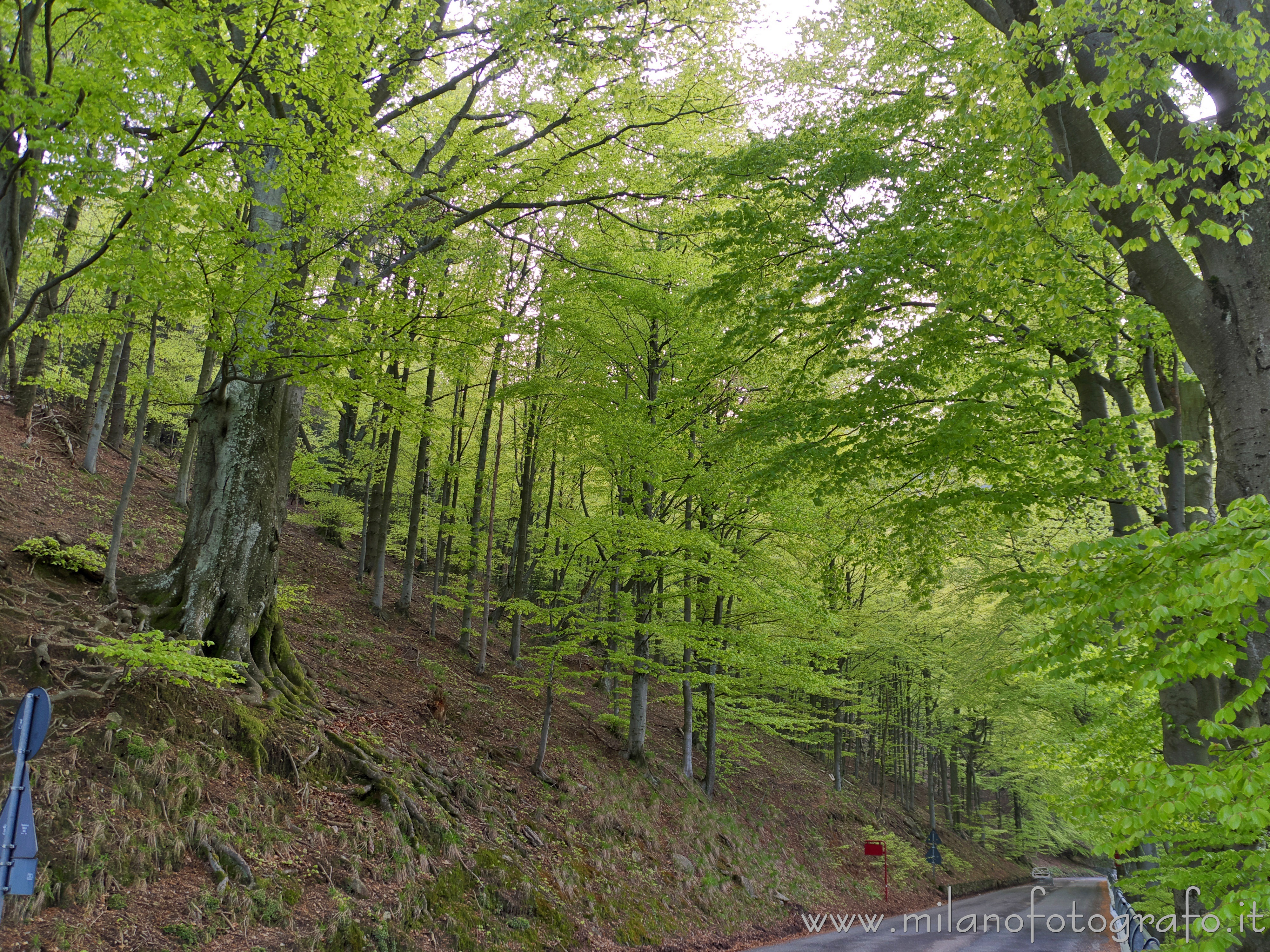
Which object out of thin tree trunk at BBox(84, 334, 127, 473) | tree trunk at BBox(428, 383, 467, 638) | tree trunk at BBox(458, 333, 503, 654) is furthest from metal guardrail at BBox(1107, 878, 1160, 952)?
thin tree trunk at BBox(84, 334, 127, 473)

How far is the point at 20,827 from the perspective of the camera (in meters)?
3.64

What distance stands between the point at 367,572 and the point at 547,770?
408 inches

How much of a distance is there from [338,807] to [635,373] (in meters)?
9.73

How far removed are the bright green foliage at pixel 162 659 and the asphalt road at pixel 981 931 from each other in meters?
9.19

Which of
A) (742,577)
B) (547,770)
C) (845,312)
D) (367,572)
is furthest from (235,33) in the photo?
(367,572)

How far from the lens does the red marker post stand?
1736cm

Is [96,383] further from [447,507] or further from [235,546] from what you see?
[235,546]

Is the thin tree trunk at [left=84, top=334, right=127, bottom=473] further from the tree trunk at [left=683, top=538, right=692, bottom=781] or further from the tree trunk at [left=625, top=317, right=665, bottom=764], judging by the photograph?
the tree trunk at [left=683, top=538, right=692, bottom=781]

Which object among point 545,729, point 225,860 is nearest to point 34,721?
point 225,860

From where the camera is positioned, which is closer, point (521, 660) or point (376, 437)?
point (521, 660)

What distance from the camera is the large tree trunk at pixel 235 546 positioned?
269 inches

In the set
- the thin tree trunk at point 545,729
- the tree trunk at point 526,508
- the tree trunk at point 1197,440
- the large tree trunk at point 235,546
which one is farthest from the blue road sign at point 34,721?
the tree trunk at point 526,508

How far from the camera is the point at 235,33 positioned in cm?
760

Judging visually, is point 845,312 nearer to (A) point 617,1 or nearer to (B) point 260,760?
(A) point 617,1
